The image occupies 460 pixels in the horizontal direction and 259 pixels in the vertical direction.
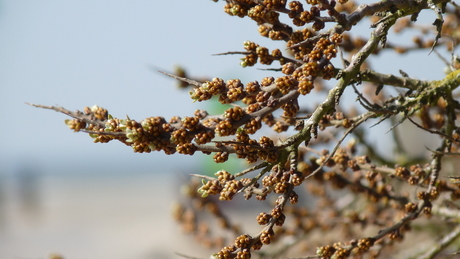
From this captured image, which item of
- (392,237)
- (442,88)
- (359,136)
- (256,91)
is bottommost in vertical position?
(392,237)

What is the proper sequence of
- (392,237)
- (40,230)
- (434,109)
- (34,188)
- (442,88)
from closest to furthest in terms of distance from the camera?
1. (442,88)
2. (392,237)
3. (434,109)
4. (40,230)
5. (34,188)

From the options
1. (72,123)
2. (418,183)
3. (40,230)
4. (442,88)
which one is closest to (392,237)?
(418,183)

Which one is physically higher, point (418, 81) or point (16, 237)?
point (16, 237)

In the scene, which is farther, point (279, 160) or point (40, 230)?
point (40, 230)

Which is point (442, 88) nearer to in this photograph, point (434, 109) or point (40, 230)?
point (434, 109)

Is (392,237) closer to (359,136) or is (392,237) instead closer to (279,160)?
(279,160)

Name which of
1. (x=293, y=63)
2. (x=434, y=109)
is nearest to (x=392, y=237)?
(x=293, y=63)

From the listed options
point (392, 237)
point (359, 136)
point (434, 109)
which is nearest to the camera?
point (392, 237)

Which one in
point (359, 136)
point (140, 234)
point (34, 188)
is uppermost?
point (34, 188)

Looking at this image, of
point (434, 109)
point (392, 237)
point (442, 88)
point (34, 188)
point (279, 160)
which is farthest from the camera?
point (34, 188)
